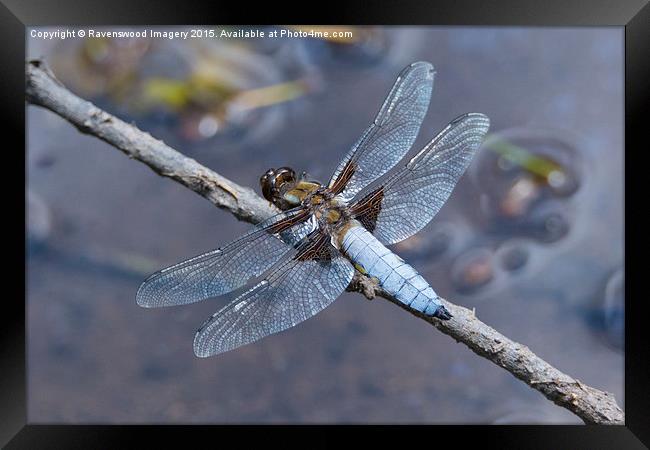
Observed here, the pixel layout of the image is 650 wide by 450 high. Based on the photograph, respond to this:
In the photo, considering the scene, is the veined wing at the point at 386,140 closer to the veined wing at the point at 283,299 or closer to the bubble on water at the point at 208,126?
the veined wing at the point at 283,299

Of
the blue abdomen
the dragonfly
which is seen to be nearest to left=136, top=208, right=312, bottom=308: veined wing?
the dragonfly

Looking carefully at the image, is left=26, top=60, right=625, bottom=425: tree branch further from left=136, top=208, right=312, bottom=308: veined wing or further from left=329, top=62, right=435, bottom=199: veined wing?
left=329, top=62, right=435, bottom=199: veined wing
